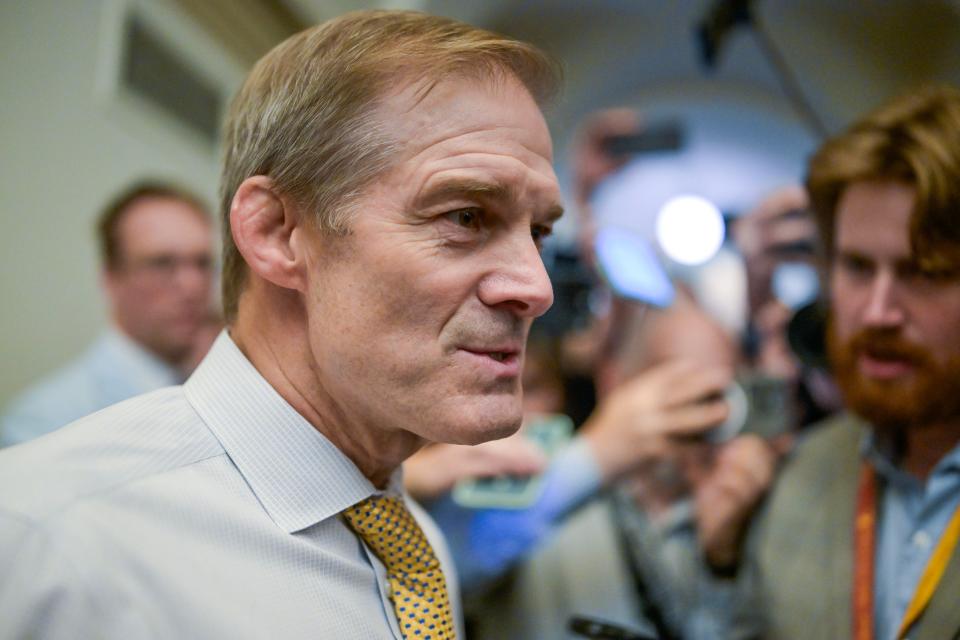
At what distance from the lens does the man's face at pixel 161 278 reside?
2.06 metres

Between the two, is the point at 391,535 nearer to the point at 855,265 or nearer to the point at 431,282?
the point at 431,282

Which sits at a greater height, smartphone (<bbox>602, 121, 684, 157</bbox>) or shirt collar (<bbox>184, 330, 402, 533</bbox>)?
smartphone (<bbox>602, 121, 684, 157</bbox>)

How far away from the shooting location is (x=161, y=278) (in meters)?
2.14

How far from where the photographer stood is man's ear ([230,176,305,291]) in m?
0.86

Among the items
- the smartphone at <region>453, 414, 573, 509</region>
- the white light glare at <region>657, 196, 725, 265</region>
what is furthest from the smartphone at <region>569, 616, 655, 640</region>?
the white light glare at <region>657, 196, 725, 265</region>

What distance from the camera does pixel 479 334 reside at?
0.84 m

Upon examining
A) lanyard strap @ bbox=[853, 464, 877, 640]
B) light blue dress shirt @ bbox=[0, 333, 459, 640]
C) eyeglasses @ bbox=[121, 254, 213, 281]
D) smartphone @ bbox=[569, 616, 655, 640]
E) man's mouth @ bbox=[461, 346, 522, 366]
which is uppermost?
eyeglasses @ bbox=[121, 254, 213, 281]

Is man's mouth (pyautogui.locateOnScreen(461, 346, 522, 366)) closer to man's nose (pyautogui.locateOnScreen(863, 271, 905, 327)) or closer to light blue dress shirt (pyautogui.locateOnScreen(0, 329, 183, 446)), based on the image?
man's nose (pyautogui.locateOnScreen(863, 271, 905, 327))

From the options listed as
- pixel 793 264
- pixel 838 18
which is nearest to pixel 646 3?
pixel 838 18

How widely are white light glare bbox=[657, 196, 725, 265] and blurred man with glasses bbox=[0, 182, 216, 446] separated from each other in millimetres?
1365

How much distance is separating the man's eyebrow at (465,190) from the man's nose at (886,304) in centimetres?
77

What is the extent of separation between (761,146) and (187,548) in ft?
10.6

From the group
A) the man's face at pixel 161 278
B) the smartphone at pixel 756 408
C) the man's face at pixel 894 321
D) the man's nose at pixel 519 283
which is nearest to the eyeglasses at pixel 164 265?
the man's face at pixel 161 278

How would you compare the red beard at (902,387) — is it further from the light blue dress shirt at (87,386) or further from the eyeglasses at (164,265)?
the eyeglasses at (164,265)
